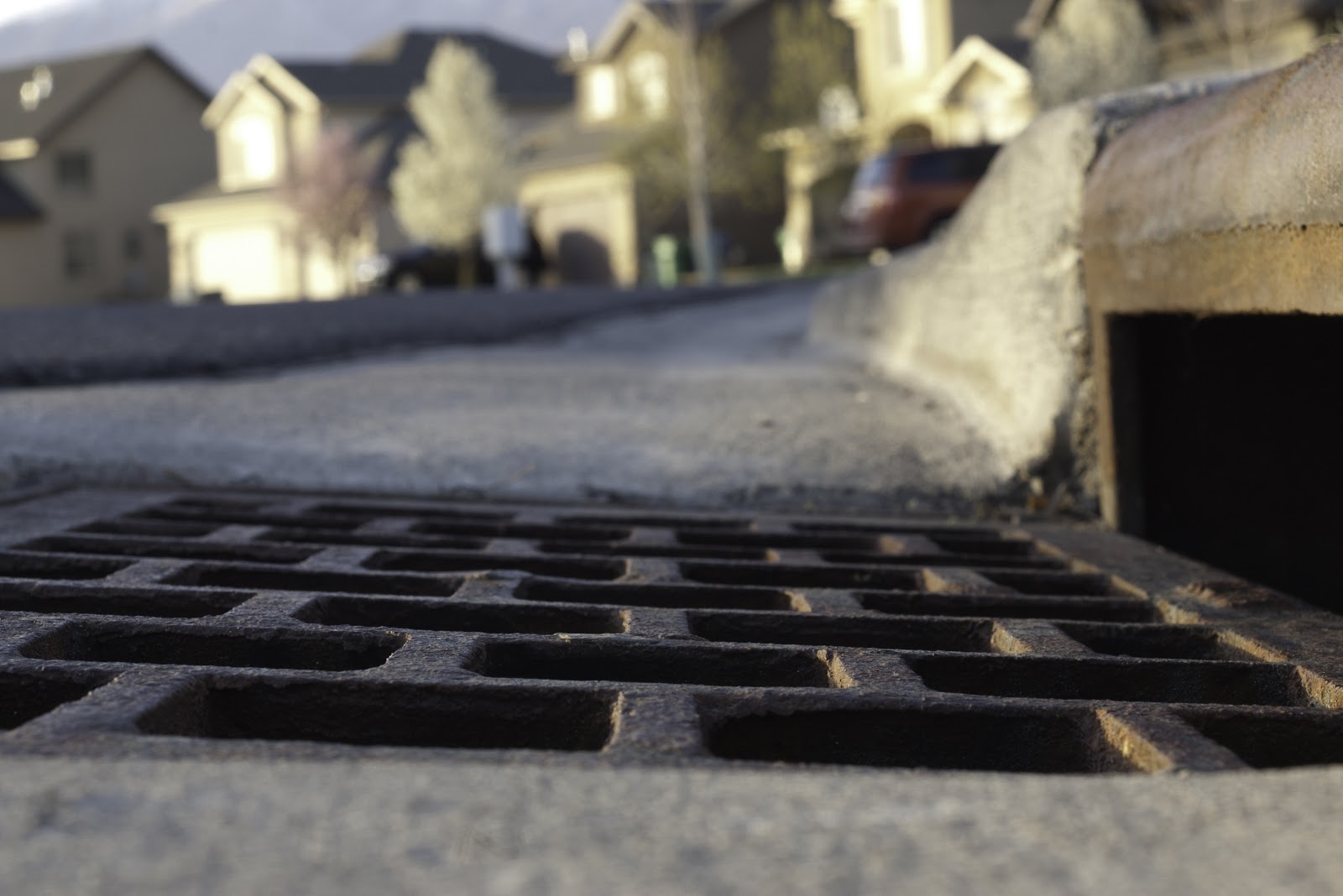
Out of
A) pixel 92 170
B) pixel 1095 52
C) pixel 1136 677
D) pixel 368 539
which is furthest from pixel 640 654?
pixel 92 170

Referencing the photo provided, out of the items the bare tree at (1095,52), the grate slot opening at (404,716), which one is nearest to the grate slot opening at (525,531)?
the grate slot opening at (404,716)

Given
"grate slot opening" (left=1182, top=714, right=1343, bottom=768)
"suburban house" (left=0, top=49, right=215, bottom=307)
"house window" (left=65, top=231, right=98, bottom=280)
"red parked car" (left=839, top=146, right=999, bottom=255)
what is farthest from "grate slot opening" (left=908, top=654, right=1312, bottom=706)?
"house window" (left=65, top=231, right=98, bottom=280)

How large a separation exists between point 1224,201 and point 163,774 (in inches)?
95.6

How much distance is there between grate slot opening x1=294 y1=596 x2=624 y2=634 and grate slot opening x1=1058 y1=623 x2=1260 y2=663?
0.92 meters

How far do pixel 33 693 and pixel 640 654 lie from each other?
3.16ft

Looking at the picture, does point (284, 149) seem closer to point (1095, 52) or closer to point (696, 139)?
point (696, 139)

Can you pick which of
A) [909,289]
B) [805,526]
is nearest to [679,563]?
[805,526]

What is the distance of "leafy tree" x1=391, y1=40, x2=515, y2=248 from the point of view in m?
33.1

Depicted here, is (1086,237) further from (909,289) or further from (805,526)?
(909,289)

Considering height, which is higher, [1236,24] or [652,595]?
[1236,24]

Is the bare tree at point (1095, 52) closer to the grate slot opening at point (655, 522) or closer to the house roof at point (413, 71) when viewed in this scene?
the grate slot opening at point (655, 522)

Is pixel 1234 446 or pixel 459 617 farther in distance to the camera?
pixel 1234 446

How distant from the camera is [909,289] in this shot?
6.68 metres

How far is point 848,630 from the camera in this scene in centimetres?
277
